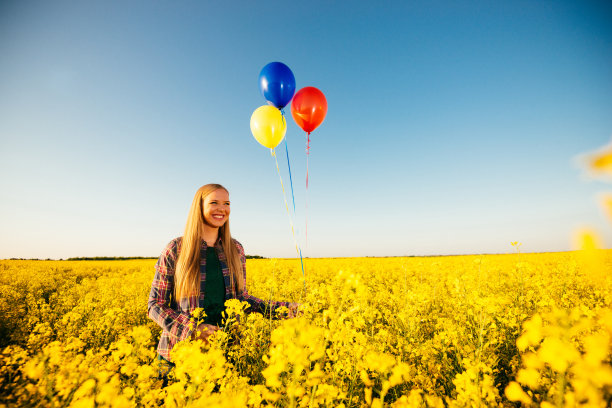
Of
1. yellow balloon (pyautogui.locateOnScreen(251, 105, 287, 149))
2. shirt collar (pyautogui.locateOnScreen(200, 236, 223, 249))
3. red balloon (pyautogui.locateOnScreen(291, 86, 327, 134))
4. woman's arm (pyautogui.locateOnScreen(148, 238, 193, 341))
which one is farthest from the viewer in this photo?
red balloon (pyautogui.locateOnScreen(291, 86, 327, 134))

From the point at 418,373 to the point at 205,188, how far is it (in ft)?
9.16

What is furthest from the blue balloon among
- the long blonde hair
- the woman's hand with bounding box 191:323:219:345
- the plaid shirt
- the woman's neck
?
the woman's hand with bounding box 191:323:219:345

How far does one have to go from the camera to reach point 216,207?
2.52 m

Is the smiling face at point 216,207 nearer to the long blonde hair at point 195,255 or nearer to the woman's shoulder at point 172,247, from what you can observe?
the long blonde hair at point 195,255

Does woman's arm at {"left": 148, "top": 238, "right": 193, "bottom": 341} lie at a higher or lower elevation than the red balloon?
lower

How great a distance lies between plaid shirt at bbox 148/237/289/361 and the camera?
6.82ft

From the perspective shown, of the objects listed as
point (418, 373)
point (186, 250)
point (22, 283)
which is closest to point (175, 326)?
point (186, 250)

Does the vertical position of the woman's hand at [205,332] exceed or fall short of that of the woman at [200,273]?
it falls short

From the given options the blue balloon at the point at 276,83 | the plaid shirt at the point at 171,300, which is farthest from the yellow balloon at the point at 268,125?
the plaid shirt at the point at 171,300

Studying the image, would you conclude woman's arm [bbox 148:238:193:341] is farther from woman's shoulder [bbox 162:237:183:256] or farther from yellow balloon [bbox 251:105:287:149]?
yellow balloon [bbox 251:105:287:149]

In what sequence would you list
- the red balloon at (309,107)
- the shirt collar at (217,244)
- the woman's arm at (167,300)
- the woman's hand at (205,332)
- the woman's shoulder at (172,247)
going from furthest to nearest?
the red balloon at (309,107)
the shirt collar at (217,244)
the woman's shoulder at (172,247)
the woman's arm at (167,300)
the woman's hand at (205,332)

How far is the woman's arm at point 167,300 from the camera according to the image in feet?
6.79

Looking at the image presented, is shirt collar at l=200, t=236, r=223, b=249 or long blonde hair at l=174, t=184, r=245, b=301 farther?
shirt collar at l=200, t=236, r=223, b=249

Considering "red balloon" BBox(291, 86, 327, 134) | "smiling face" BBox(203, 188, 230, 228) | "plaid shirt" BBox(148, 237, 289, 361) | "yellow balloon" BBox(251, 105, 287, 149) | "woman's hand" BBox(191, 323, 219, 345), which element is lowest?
"woman's hand" BBox(191, 323, 219, 345)
